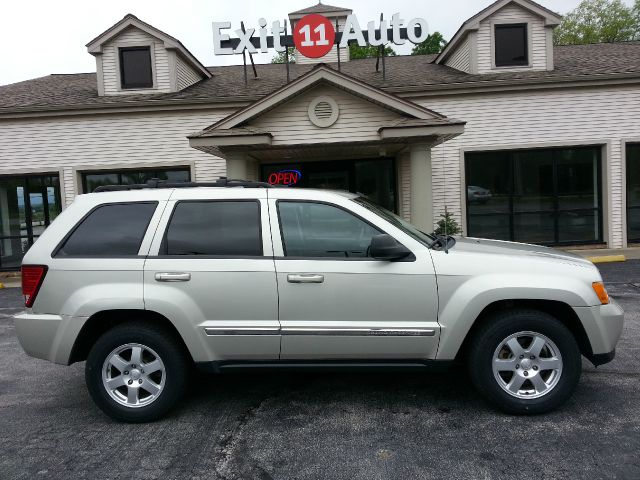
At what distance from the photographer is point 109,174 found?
14102 millimetres

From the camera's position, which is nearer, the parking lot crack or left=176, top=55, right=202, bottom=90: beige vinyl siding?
the parking lot crack

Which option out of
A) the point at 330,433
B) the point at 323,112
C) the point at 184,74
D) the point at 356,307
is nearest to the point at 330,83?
the point at 323,112

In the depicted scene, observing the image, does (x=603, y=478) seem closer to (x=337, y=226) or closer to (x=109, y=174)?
(x=337, y=226)

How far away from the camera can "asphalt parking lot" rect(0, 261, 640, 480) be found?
11.1 ft

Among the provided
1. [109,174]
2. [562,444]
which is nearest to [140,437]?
[562,444]

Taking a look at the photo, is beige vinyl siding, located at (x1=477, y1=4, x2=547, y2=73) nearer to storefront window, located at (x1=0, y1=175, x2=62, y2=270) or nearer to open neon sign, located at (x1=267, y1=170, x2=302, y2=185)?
open neon sign, located at (x1=267, y1=170, x2=302, y2=185)

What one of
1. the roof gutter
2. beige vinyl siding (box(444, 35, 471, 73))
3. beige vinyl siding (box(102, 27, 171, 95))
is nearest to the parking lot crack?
the roof gutter

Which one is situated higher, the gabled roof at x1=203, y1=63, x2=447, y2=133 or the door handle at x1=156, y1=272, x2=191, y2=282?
the gabled roof at x1=203, y1=63, x2=447, y2=133

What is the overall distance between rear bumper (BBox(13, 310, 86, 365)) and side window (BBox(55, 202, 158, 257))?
20.1 inches

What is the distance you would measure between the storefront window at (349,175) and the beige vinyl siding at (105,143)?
164cm

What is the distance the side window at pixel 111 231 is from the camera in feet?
13.9

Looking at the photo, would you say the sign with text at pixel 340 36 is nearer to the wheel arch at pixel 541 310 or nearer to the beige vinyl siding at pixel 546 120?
the beige vinyl siding at pixel 546 120

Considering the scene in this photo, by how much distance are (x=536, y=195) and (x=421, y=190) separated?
4.01 m

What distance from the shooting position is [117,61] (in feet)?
47.2
